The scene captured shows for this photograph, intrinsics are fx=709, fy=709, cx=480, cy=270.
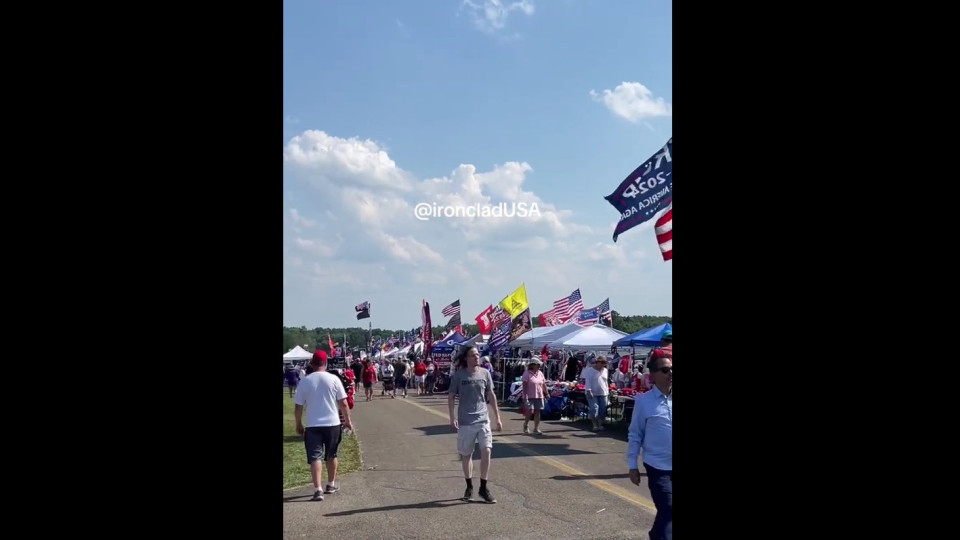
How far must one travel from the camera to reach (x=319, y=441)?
8.62 m

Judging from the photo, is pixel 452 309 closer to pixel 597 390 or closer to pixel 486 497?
pixel 597 390

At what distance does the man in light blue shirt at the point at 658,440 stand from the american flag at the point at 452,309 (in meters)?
35.7

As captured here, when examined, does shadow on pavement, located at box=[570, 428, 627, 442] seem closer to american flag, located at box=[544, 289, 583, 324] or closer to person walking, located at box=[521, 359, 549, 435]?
person walking, located at box=[521, 359, 549, 435]

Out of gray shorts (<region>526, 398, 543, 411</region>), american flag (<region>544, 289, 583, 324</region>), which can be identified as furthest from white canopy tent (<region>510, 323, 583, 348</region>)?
gray shorts (<region>526, 398, 543, 411</region>)

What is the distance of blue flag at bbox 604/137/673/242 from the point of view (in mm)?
11789

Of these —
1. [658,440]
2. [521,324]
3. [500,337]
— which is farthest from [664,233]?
[500,337]

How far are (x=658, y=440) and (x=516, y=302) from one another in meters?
22.4

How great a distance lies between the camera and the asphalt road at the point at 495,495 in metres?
7.17

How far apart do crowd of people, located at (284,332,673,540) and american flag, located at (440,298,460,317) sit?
79.2ft
